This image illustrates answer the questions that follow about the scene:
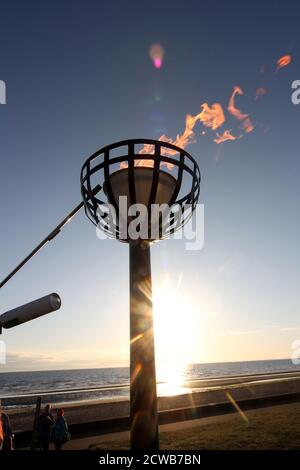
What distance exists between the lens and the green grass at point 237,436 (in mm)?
8008

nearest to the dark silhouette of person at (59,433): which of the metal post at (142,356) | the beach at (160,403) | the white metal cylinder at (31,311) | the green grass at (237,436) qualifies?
the green grass at (237,436)

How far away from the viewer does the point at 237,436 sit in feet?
29.6

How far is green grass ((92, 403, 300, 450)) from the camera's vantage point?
801cm

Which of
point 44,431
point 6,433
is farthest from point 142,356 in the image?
point 44,431

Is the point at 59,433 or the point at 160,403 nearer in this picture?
the point at 59,433

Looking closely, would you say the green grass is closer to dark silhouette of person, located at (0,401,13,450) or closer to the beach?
dark silhouette of person, located at (0,401,13,450)

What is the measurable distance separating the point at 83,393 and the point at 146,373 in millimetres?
33899

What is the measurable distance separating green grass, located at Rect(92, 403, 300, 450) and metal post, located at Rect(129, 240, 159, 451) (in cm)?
430

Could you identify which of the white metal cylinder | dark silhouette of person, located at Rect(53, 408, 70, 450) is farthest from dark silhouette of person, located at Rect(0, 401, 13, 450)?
the white metal cylinder

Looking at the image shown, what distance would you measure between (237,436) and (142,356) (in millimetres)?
6089

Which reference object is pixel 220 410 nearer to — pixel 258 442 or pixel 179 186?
pixel 258 442

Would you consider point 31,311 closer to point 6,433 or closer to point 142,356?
point 142,356
